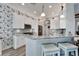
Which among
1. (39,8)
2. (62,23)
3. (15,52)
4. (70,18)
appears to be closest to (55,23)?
(62,23)

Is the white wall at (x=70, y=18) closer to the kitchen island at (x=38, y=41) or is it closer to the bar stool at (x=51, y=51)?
the kitchen island at (x=38, y=41)

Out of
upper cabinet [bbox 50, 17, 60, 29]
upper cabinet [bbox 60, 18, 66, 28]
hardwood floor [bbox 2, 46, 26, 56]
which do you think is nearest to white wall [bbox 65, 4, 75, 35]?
upper cabinet [bbox 60, 18, 66, 28]

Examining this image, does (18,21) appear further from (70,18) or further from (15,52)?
(70,18)

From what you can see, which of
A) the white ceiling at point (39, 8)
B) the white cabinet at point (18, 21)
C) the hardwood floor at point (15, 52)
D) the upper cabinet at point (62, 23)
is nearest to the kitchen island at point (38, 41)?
the hardwood floor at point (15, 52)

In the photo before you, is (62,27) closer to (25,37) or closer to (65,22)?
(65,22)

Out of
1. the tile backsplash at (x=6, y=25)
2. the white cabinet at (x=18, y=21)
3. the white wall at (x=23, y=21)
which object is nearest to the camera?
the white wall at (x=23, y=21)

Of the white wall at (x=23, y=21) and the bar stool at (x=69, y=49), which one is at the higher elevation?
the white wall at (x=23, y=21)

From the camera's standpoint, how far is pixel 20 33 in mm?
2998

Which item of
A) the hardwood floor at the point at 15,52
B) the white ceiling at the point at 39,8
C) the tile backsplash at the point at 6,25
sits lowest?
the hardwood floor at the point at 15,52

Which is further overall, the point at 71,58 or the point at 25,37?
the point at 25,37

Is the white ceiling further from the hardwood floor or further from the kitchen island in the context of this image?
the hardwood floor

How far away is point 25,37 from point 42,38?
52 cm

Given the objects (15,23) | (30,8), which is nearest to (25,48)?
(15,23)

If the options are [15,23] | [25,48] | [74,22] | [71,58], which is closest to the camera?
[71,58]
